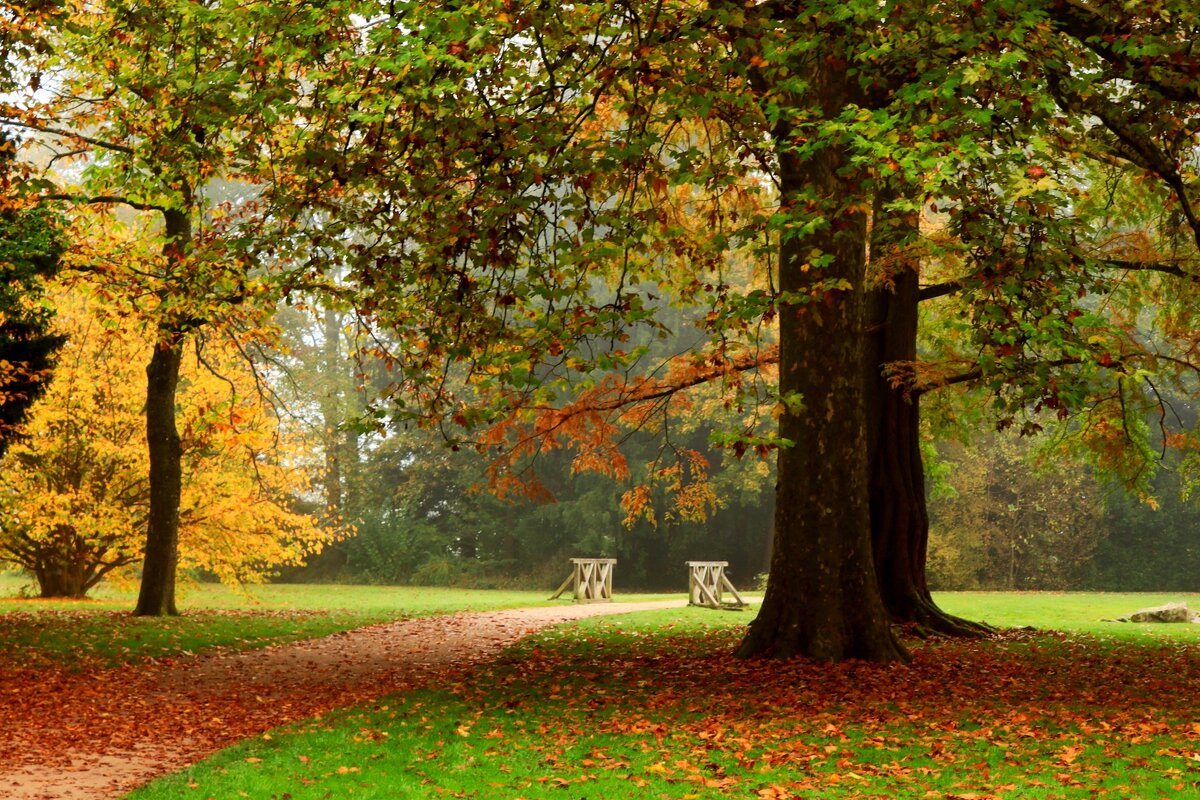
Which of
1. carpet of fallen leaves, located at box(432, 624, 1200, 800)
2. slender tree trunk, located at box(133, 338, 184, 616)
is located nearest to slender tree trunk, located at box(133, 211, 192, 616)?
slender tree trunk, located at box(133, 338, 184, 616)

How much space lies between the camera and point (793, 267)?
12273mm

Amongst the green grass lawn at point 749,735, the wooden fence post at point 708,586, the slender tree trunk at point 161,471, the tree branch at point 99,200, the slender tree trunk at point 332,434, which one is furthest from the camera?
the slender tree trunk at point 332,434

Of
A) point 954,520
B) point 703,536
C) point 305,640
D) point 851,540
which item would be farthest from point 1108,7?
point 703,536

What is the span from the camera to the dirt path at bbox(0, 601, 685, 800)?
8.03m

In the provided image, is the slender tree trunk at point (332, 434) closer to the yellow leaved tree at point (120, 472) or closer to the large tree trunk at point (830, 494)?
the yellow leaved tree at point (120, 472)

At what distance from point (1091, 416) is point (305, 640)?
11.2m

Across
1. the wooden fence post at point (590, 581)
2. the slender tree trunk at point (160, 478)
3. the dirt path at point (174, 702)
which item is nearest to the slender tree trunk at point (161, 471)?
the slender tree trunk at point (160, 478)

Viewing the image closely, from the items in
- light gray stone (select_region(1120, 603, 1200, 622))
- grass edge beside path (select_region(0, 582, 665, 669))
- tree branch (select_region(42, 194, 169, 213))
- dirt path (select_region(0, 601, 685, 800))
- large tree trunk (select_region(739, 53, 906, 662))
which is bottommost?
dirt path (select_region(0, 601, 685, 800))

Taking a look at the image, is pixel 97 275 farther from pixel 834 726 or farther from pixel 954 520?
pixel 954 520

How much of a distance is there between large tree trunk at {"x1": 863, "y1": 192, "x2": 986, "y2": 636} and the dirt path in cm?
526

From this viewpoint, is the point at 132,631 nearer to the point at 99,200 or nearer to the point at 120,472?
the point at 99,200

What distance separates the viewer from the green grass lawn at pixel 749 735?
7203mm

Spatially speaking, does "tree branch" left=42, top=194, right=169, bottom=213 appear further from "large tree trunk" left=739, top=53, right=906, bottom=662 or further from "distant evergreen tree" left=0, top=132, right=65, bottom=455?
"large tree trunk" left=739, top=53, right=906, bottom=662

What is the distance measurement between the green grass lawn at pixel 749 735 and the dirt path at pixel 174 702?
0.56m
